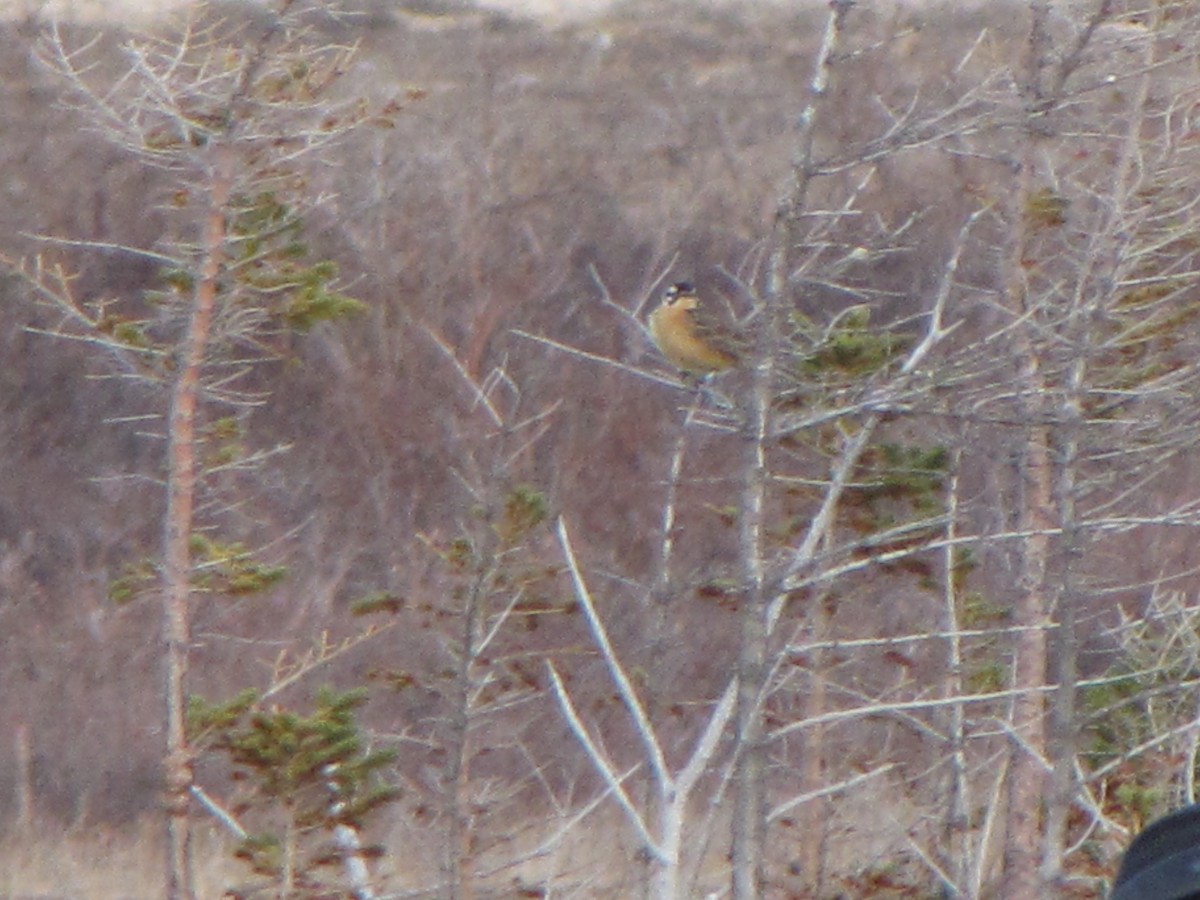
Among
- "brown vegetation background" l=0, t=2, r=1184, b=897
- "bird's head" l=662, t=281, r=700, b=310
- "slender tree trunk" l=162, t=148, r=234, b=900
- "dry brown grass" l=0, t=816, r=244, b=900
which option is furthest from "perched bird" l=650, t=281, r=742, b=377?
"brown vegetation background" l=0, t=2, r=1184, b=897

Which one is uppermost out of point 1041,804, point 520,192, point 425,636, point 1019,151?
point 1019,151

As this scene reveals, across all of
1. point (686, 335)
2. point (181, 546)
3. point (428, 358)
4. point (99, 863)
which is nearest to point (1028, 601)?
point (686, 335)

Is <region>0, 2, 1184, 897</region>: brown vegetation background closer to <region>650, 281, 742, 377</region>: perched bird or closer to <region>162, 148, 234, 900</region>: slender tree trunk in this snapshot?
<region>162, 148, 234, 900</region>: slender tree trunk

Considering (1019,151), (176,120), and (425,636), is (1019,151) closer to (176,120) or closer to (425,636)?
(176,120)

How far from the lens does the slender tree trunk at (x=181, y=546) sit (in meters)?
9.94

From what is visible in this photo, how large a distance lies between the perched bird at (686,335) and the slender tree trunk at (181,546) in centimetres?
229

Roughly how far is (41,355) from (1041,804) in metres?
16.1

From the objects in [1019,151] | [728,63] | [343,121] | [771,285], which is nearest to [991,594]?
[1019,151]

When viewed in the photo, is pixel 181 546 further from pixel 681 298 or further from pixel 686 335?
pixel 681 298

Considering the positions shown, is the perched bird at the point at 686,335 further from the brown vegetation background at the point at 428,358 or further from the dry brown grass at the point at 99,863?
the brown vegetation background at the point at 428,358

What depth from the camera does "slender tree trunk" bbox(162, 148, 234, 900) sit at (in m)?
9.94

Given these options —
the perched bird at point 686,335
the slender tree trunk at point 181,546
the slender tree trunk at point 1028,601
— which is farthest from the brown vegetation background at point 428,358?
the perched bird at point 686,335

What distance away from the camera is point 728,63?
31844 mm

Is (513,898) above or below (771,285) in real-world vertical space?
below
